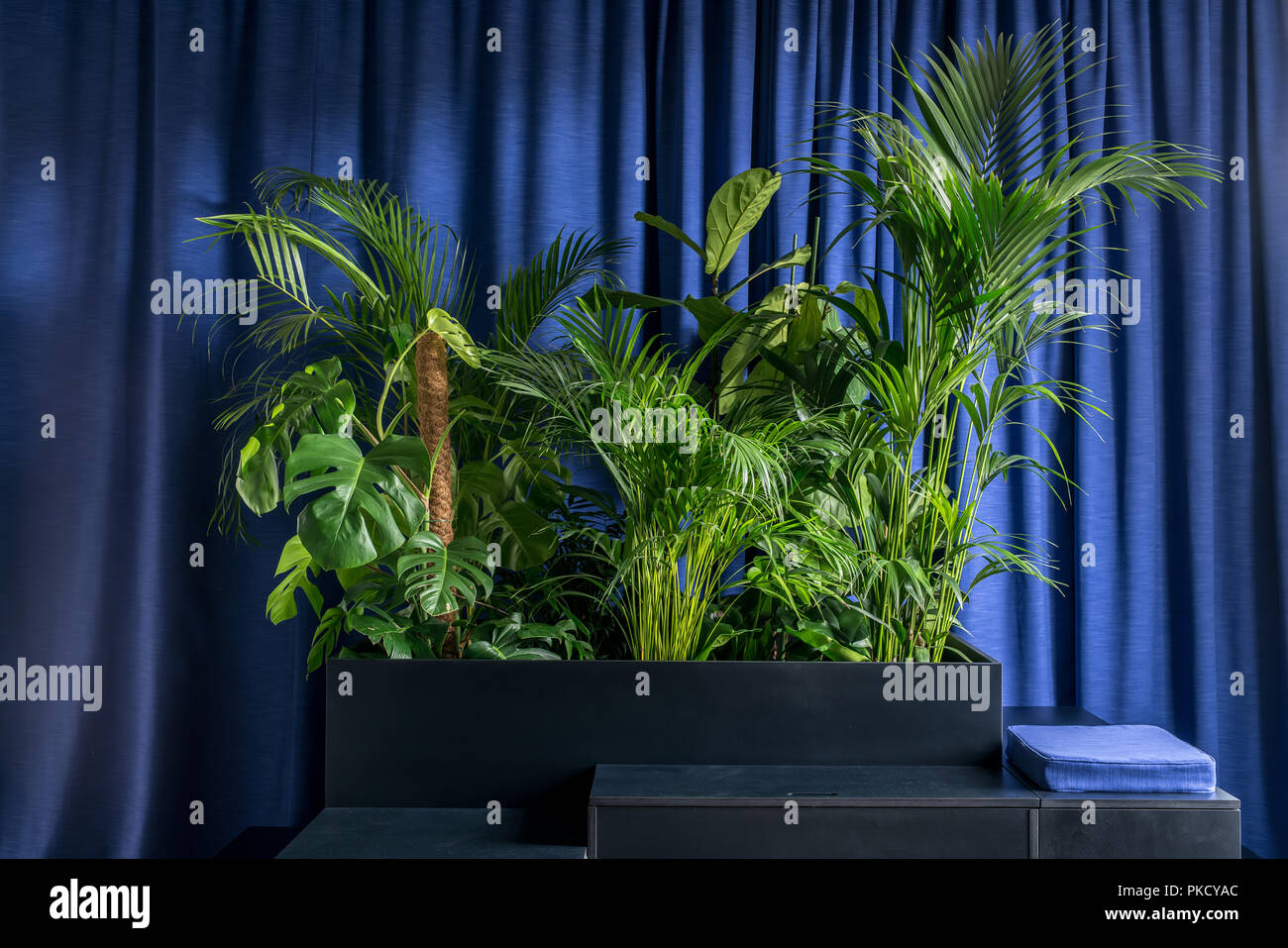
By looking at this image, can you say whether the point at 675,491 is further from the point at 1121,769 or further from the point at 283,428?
the point at 1121,769

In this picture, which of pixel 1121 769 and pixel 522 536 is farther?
pixel 522 536

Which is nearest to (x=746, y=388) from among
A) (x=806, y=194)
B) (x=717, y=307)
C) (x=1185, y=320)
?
(x=717, y=307)

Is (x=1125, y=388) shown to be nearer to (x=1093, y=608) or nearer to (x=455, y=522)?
(x=1093, y=608)

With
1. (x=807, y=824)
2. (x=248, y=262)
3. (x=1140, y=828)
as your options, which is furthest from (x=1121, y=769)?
(x=248, y=262)

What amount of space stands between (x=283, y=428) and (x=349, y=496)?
0.38 metres

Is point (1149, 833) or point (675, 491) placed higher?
point (675, 491)

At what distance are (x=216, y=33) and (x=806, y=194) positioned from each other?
1691 millimetres

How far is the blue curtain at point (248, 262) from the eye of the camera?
2672 millimetres

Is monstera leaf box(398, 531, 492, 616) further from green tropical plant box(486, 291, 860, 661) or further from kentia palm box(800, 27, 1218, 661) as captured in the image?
kentia palm box(800, 27, 1218, 661)

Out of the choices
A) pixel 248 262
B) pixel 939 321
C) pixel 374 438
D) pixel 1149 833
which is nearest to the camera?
pixel 1149 833

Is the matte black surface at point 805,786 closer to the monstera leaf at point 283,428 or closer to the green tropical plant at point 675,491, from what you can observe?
the green tropical plant at point 675,491

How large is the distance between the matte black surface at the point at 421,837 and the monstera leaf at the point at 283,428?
0.68 meters

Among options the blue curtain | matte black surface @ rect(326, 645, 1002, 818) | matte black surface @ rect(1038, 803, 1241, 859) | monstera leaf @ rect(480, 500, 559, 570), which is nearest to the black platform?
matte black surface @ rect(1038, 803, 1241, 859)

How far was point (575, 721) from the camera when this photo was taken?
188 centimetres
